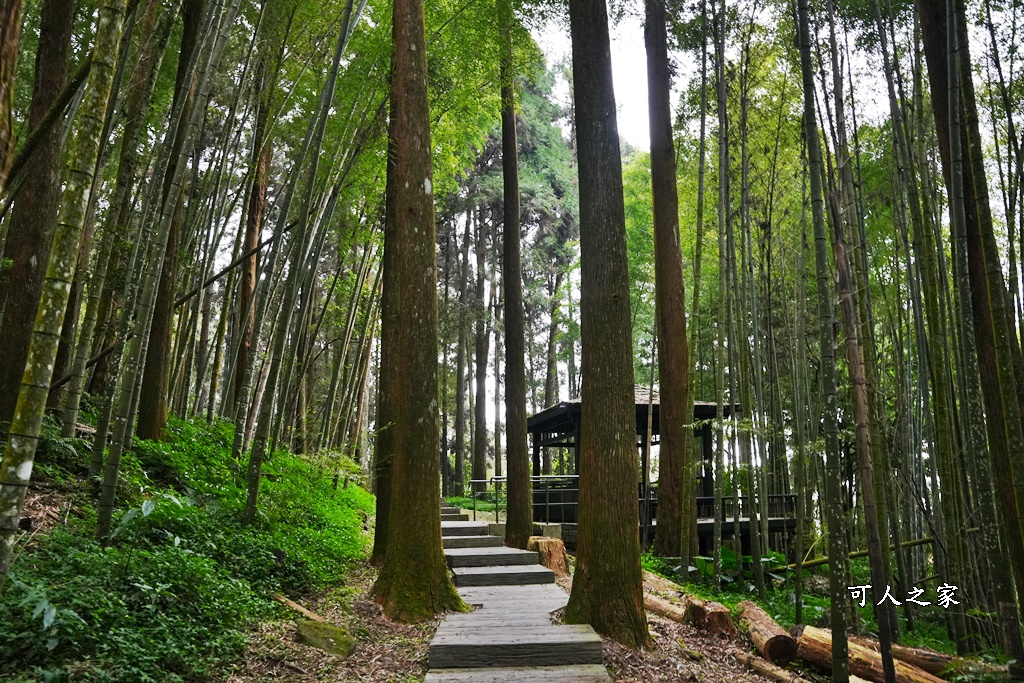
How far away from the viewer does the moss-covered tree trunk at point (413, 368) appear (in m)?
4.40

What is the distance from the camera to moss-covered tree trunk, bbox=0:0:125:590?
1.87 m

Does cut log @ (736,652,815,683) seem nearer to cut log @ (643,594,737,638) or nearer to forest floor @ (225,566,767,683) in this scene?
forest floor @ (225,566,767,683)

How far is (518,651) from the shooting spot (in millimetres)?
3590

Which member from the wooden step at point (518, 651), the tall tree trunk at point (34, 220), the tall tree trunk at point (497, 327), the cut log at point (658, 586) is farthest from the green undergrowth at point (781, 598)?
the tall tree trunk at point (497, 327)

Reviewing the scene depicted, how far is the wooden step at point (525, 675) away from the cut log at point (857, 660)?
1489mm

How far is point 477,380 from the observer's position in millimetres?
17062

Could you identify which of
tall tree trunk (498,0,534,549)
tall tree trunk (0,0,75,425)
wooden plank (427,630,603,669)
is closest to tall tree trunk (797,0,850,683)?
wooden plank (427,630,603,669)

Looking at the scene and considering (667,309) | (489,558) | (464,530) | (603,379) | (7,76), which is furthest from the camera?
(667,309)

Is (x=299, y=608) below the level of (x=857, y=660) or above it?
above

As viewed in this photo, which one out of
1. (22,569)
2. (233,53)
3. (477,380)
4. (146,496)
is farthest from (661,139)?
(477,380)

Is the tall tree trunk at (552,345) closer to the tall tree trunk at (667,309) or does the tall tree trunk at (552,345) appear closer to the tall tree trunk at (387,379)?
the tall tree trunk at (667,309)

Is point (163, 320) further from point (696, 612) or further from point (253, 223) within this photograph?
point (696, 612)

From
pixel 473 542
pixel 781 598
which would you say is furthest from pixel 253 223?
pixel 781 598

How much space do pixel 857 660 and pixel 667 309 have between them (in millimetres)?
4895
